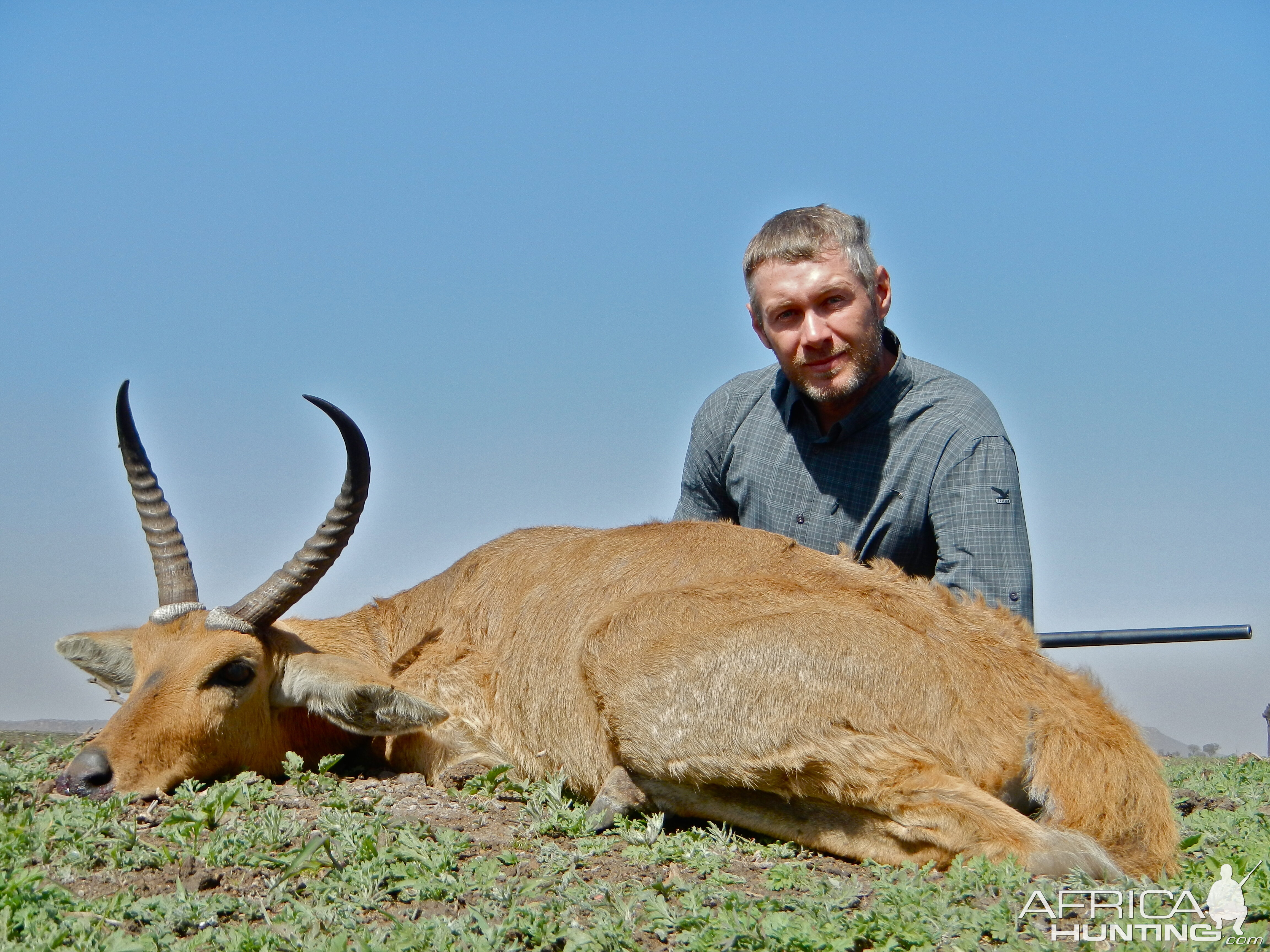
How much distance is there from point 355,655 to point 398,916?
289 centimetres

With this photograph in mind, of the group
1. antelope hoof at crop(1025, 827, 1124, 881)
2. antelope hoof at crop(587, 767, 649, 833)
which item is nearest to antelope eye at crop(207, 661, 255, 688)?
antelope hoof at crop(587, 767, 649, 833)

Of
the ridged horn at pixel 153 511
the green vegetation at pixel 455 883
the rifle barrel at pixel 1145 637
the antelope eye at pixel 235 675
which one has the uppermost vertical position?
the ridged horn at pixel 153 511

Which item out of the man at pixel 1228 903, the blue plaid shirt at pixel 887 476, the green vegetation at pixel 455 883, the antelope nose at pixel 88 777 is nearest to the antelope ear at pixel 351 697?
the green vegetation at pixel 455 883

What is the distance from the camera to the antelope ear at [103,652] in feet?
19.8

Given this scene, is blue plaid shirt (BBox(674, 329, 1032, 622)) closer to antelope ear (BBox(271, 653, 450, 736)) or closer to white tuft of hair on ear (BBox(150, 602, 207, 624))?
antelope ear (BBox(271, 653, 450, 736))

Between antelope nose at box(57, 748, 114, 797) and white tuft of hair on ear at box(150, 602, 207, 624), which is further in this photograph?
white tuft of hair on ear at box(150, 602, 207, 624)

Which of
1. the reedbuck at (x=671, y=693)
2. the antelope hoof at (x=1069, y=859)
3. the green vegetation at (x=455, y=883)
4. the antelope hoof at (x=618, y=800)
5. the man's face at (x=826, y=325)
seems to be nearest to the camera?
the green vegetation at (x=455, y=883)

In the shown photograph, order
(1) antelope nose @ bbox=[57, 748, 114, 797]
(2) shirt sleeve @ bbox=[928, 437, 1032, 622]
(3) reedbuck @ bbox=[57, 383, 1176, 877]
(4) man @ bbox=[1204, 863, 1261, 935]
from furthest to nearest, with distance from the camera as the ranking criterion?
1. (2) shirt sleeve @ bbox=[928, 437, 1032, 622]
2. (1) antelope nose @ bbox=[57, 748, 114, 797]
3. (3) reedbuck @ bbox=[57, 383, 1176, 877]
4. (4) man @ bbox=[1204, 863, 1261, 935]

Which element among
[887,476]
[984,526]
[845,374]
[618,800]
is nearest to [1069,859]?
[618,800]

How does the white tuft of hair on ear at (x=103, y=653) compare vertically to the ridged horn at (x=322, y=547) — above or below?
below

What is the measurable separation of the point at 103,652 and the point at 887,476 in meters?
4.58

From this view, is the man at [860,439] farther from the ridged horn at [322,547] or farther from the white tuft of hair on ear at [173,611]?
the white tuft of hair on ear at [173,611]

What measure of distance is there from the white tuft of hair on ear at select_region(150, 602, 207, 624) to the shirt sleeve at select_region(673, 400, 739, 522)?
11.0 ft

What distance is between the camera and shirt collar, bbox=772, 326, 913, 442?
261 inches
